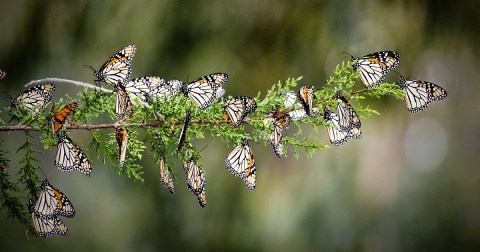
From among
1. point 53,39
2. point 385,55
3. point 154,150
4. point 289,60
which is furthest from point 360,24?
point 154,150

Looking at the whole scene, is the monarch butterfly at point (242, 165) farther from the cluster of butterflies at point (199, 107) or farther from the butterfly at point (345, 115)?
the butterfly at point (345, 115)

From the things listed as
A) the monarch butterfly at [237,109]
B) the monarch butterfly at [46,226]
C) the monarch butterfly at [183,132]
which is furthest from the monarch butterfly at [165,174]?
the monarch butterfly at [46,226]

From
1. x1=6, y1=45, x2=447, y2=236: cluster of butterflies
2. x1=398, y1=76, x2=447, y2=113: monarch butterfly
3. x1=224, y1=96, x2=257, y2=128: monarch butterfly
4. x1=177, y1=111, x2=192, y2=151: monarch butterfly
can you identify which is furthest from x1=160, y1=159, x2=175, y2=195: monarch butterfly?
x1=398, y1=76, x2=447, y2=113: monarch butterfly

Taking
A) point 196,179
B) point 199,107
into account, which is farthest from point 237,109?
point 196,179

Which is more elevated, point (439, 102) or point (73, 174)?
point (439, 102)

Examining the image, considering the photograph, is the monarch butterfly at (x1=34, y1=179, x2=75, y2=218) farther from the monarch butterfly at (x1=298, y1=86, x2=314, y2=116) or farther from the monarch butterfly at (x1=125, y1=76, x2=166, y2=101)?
the monarch butterfly at (x1=298, y1=86, x2=314, y2=116)

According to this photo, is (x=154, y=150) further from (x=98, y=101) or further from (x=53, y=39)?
(x=53, y=39)

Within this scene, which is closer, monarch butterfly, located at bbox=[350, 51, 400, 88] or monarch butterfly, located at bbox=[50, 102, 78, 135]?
monarch butterfly, located at bbox=[50, 102, 78, 135]

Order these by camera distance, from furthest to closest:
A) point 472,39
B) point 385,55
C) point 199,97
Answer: point 472,39 → point 385,55 → point 199,97

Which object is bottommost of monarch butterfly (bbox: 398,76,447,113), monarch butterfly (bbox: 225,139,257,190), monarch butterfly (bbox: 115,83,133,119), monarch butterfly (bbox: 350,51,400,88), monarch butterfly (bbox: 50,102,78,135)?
monarch butterfly (bbox: 50,102,78,135)
